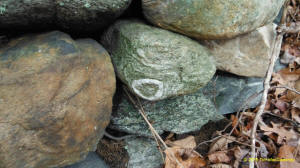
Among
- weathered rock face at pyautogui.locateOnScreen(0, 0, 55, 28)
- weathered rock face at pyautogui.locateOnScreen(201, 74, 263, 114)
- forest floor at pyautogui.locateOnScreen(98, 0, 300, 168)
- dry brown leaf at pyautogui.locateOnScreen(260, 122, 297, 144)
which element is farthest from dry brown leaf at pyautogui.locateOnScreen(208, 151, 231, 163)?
weathered rock face at pyautogui.locateOnScreen(0, 0, 55, 28)

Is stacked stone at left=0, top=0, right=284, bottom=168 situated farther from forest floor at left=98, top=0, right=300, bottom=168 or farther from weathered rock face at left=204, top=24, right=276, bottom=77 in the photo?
forest floor at left=98, top=0, right=300, bottom=168

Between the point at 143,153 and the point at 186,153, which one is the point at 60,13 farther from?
the point at 186,153

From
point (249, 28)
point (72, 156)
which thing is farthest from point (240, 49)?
point (72, 156)

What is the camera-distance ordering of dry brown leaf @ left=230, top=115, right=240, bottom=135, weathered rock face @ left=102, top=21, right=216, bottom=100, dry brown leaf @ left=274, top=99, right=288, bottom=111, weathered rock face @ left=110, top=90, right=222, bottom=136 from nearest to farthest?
weathered rock face @ left=102, top=21, right=216, bottom=100 < weathered rock face @ left=110, top=90, right=222, bottom=136 < dry brown leaf @ left=230, top=115, right=240, bottom=135 < dry brown leaf @ left=274, top=99, right=288, bottom=111

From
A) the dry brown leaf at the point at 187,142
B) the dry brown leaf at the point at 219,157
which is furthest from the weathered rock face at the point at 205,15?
the dry brown leaf at the point at 219,157

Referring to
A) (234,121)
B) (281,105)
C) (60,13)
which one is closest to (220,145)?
(234,121)

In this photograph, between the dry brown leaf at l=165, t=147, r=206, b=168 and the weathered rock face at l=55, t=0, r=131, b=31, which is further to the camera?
the dry brown leaf at l=165, t=147, r=206, b=168

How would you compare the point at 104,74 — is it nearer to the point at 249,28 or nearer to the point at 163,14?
the point at 163,14

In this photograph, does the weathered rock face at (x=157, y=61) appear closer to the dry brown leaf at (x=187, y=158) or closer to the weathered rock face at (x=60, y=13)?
the weathered rock face at (x=60, y=13)
